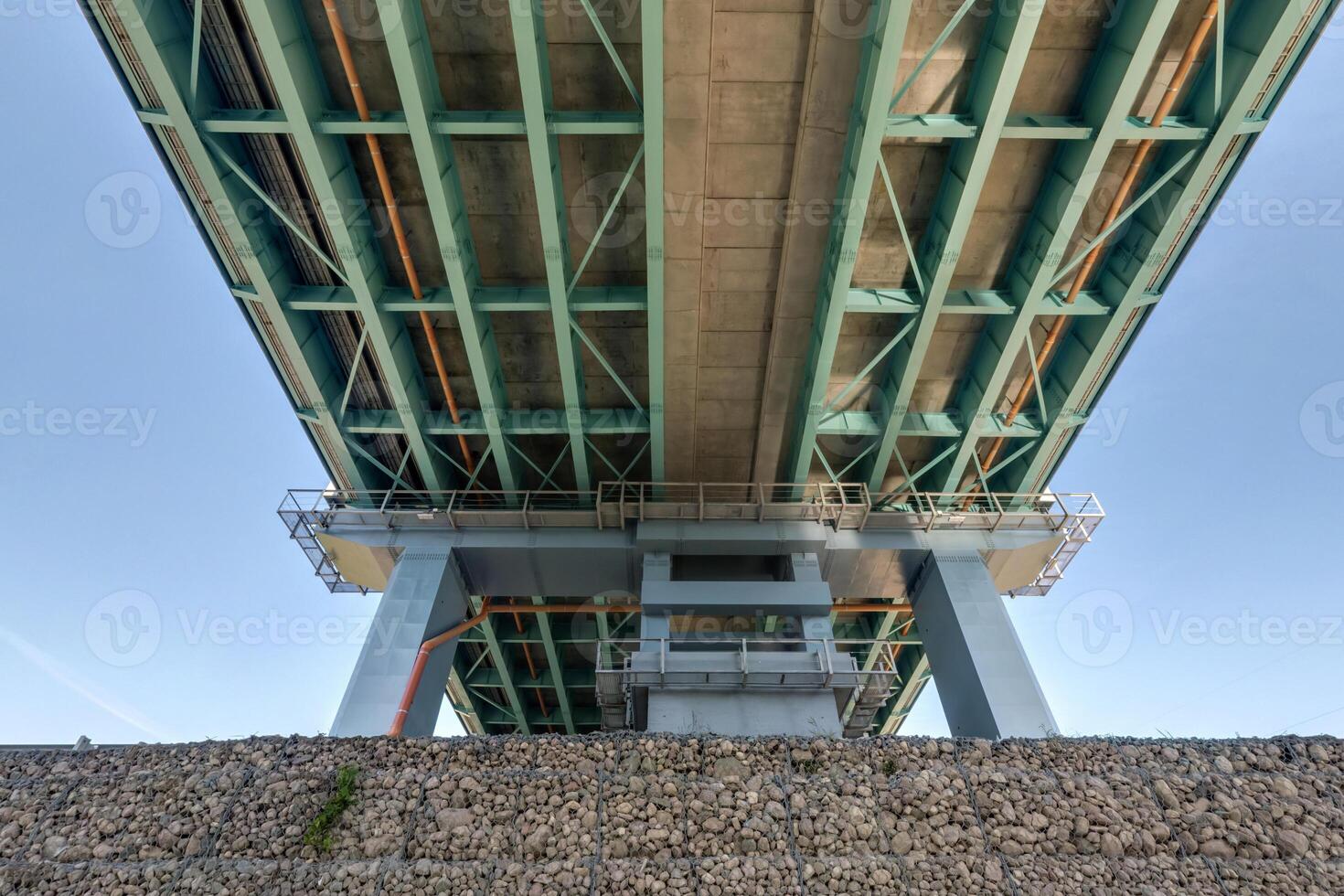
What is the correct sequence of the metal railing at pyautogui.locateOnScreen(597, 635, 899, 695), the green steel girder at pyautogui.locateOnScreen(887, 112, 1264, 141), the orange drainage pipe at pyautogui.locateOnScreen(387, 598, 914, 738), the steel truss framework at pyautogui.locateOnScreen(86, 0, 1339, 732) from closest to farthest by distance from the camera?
1. the steel truss framework at pyautogui.locateOnScreen(86, 0, 1339, 732)
2. the green steel girder at pyautogui.locateOnScreen(887, 112, 1264, 141)
3. the metal railing at pyautogui.locateOnScreen(597, 635, 899, 695)
4. the orange drainage pipe at pyautogui.locateOnScreen(387, 598, 914, 738)

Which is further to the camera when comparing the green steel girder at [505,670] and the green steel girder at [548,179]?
the green steel girder at [505,670]

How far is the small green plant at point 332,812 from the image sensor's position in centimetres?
713

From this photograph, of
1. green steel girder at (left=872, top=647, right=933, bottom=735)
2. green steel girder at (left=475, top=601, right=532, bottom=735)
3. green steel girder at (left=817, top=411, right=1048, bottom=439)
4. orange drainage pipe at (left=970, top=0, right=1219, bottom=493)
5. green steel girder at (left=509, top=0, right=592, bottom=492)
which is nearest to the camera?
green steel girder at (left=509, top=0, right=592, bottom=492)

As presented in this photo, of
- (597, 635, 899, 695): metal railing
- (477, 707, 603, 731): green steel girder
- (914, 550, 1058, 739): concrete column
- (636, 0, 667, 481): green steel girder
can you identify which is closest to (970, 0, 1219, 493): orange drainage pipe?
(914, 550, 1058, 739): concrete column

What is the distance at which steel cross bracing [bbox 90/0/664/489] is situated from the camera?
31.0 ft

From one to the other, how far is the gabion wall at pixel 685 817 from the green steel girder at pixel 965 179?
724 cm

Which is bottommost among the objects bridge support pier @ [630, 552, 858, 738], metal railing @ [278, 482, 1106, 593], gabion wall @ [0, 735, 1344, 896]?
gabion wall @ [0, 735, 1344, 896]

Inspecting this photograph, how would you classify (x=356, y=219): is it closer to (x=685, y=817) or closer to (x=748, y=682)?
(x=748, y=682)

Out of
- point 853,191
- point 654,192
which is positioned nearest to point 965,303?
point 853,191

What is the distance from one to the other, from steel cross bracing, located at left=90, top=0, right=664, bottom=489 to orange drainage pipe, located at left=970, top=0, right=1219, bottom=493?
766 centimetres

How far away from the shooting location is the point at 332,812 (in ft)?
24.1

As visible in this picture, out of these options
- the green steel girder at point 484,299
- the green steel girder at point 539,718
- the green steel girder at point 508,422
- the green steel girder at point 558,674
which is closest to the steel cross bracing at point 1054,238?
the green steel girder at point 484,299

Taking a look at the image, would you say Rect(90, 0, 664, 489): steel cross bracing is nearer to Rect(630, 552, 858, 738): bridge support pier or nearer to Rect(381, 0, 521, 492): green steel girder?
Rect(381, 0, 521, 492): green steel girder

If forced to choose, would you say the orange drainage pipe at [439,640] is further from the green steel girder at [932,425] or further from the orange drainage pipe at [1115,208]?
the orange drainage pipe at [1115,208]
